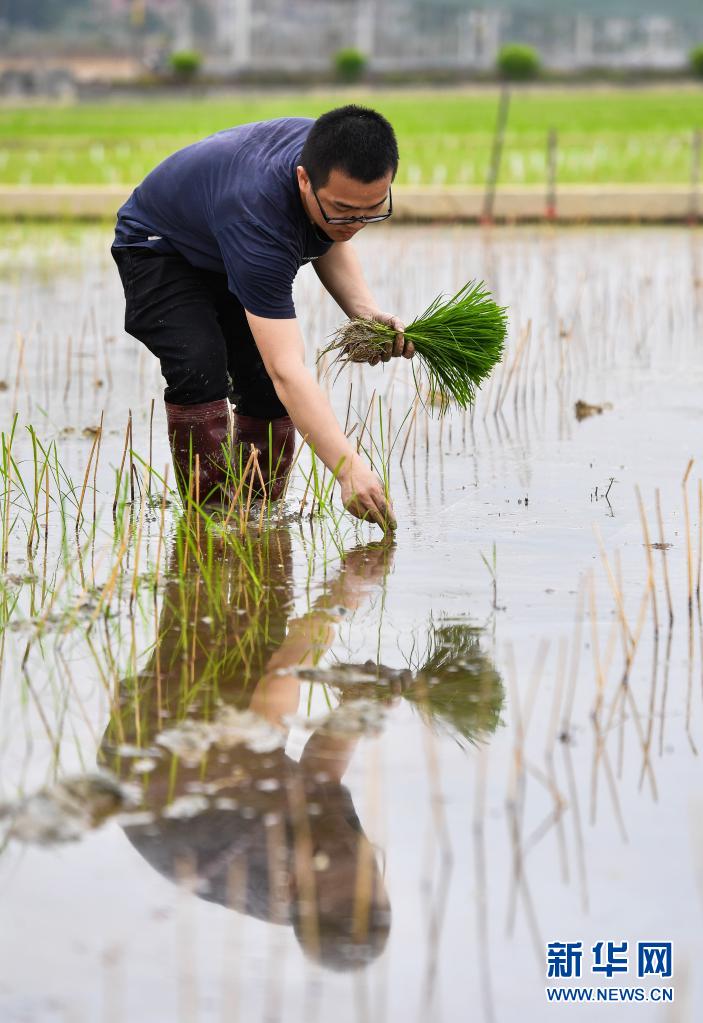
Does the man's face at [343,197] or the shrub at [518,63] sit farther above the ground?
the shrub at [518,63]

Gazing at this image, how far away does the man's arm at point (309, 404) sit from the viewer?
3.70 metres

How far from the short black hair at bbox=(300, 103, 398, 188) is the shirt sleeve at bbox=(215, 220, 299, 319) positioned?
0.22 metres

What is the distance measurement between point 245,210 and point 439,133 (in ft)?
70.3

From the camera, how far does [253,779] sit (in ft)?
8.93

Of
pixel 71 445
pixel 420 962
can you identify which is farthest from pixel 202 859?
pixel 71 445

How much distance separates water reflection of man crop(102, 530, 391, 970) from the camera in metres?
2.33

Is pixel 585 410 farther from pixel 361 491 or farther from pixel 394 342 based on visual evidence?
pixel 361 491

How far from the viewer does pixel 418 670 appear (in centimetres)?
331

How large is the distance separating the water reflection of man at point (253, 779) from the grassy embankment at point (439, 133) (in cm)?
1199

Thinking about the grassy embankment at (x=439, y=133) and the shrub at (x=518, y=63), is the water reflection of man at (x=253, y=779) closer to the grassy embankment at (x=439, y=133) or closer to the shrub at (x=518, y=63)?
the grassy embankment at (x=439, y=133)

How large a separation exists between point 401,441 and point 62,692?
2.72 metres

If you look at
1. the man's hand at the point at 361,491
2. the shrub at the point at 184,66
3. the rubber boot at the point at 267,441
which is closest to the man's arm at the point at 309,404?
the man's hand at the point at 361,491

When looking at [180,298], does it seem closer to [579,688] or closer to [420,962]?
[579,688]

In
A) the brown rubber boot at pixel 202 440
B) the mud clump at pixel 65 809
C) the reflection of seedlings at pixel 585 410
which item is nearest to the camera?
the mud clump at pixel 65 809
